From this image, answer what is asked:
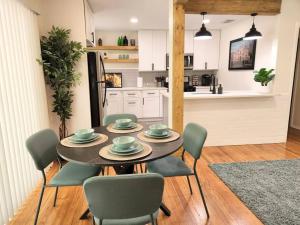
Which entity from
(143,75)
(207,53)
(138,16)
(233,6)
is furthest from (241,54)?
(143,75)

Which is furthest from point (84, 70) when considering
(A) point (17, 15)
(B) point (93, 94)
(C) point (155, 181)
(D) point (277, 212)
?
(D) point (277, 212)

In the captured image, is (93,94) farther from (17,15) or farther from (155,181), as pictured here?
(155,181)

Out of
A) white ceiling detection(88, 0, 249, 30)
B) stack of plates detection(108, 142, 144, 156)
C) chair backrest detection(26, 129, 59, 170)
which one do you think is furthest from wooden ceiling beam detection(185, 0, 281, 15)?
chair backrest detection(26, 129, 59, 170)

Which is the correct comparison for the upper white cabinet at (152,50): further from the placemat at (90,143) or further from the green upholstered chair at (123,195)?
the green upholstered chair at (123,195)

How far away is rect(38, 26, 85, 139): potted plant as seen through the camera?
9.31 feet

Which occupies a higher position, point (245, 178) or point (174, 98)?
point (174, 98)

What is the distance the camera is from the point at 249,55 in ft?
14.5

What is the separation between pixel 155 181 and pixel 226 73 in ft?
16.6

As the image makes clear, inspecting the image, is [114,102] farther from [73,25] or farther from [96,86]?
[73,25]

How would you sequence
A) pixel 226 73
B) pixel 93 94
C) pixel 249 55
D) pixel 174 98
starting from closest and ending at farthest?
pixel 174 98
pixel 93 94
pixel 249 55
pixel 226 73

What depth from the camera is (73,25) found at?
3066 mm

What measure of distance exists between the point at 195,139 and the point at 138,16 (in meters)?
3.43

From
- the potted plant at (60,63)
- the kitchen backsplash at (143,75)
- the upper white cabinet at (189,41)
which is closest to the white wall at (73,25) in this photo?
the potted plant at (60,63)

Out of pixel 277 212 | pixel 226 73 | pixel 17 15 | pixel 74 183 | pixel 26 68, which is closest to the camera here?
pixel 74 183
